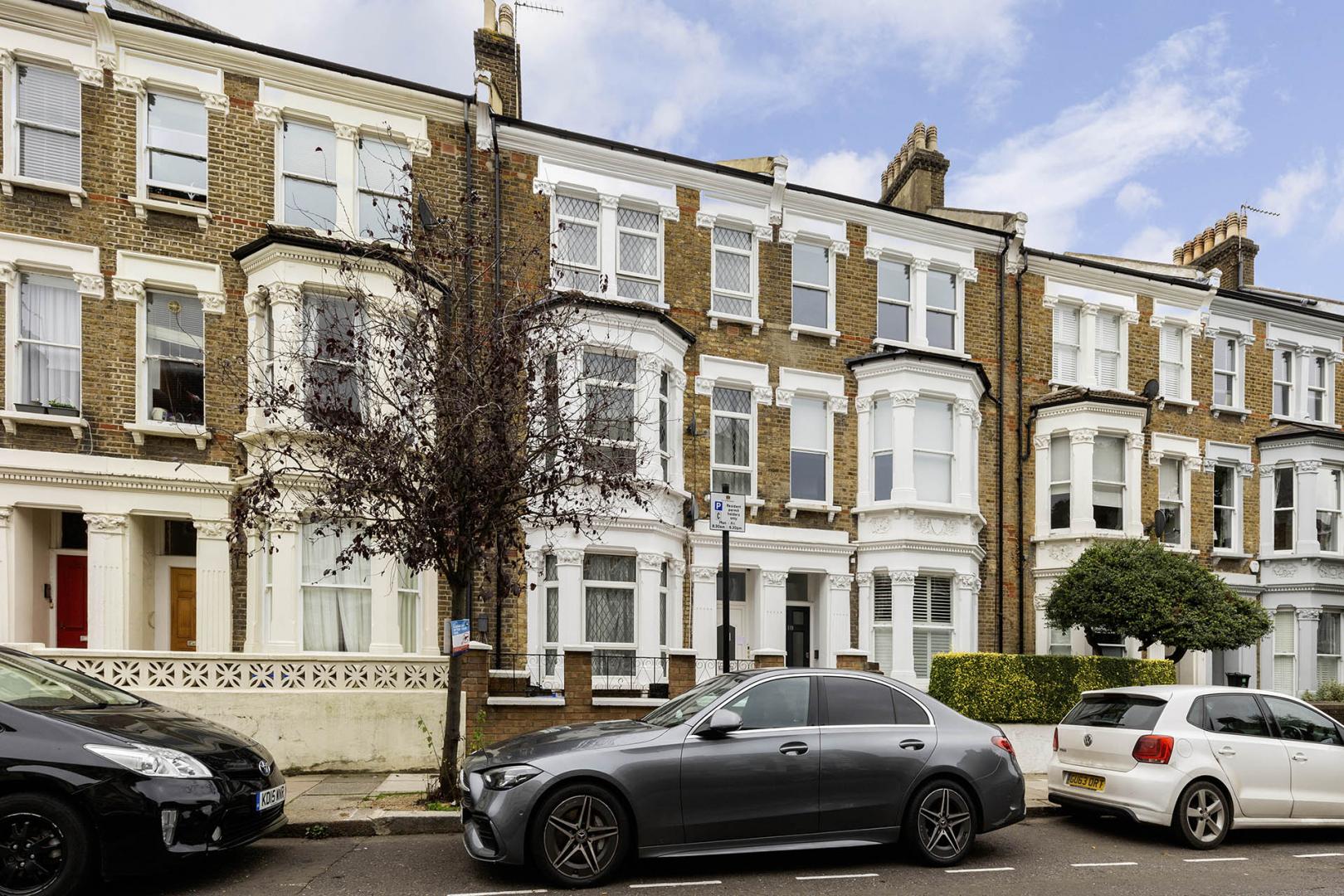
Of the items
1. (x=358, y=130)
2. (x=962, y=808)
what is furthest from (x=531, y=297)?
(x=358, y=130)

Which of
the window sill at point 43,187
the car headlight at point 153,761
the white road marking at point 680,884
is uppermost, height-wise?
the window sill at point 43,187

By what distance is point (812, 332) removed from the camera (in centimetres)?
1670

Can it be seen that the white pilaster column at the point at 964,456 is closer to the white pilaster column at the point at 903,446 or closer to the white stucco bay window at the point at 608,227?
the white pilaster column at the point at 903,446

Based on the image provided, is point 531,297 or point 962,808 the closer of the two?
point 962,808

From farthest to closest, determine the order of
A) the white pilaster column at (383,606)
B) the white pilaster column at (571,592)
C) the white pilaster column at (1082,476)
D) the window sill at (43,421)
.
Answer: the white pilaster column at (1082,476) → the white pilaster column at (571,592) → the white pilaster column at (383,606) → the window sill at (43,421)

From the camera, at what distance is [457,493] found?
8.23 metres

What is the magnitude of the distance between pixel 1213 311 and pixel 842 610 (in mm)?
12143

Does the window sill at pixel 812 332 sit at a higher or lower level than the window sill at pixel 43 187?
lower

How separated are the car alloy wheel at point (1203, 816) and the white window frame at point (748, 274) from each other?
410 inches

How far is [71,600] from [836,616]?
1253 cm

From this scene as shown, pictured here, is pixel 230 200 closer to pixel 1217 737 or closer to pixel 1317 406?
pixel 1217 737

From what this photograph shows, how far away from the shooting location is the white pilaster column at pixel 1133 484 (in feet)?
60.7

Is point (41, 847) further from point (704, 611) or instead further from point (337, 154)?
point (337, 154)

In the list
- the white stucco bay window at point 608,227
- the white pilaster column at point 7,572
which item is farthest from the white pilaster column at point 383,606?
the white stucco bay window at point 608,227
